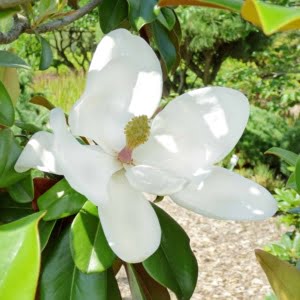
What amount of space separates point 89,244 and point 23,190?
3.8 inches

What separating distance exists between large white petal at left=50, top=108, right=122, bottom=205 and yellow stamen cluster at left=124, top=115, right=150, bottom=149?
5 cm

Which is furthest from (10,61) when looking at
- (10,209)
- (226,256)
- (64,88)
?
(64,88)

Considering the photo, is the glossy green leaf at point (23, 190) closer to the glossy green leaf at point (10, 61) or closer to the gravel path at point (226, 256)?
the glossy green leaf at point (10, 61)

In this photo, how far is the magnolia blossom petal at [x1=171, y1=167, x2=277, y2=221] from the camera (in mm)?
594

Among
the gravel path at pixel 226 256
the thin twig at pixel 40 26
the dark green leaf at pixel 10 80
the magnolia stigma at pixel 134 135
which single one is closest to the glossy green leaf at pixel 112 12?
the thin twig at pixel 40 26

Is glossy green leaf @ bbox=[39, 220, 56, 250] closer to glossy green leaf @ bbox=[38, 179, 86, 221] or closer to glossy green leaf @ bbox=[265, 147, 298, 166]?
glossy green leaf @ bbox=[38, 179, 86, 221]

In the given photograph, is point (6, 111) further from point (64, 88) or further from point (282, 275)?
point (64, 88)

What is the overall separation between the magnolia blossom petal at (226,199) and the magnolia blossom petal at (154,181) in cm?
5

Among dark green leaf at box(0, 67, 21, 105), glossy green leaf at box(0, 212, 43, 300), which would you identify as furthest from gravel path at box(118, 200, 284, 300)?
glossy green leaf at box(0, 212, 43, 300)

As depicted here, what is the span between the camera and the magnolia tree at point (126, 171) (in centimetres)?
57

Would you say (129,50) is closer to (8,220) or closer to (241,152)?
(8,220)

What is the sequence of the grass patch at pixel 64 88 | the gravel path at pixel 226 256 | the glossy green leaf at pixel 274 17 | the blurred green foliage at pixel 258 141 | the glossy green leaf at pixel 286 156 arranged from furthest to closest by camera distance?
the grass patch at pixel 64 88 < the blurred green foliage at pixel 258 141 < the gravel path at pixel 226 256 < the glossy green leaf at pixel 286 156 < the glossy green leaf at pixel 274 17

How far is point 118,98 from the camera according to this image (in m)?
0.64

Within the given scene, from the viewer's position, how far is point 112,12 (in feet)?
2.79
